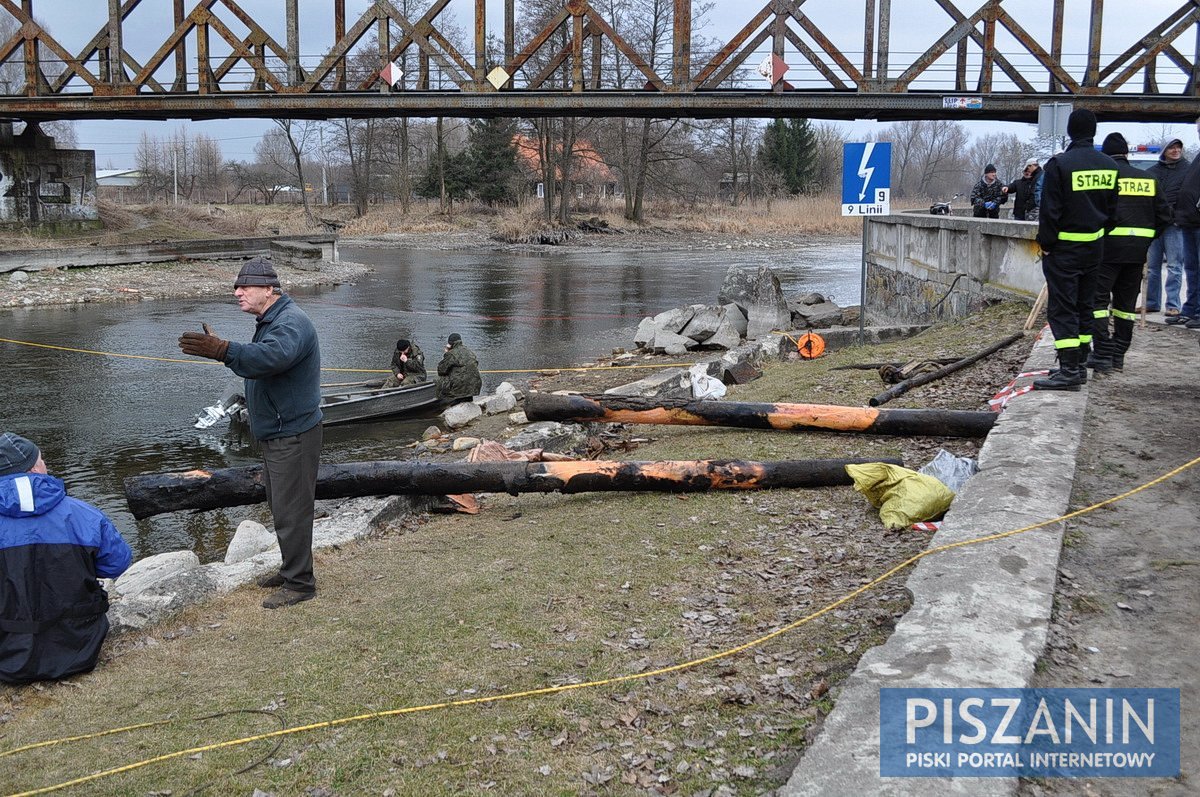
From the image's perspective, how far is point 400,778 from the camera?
3.92 metres

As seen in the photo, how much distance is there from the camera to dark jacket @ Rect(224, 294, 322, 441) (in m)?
5.88

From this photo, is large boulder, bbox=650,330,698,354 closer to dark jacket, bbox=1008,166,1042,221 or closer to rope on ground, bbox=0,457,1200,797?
dark jacket, bbox=1008,166,1042,221

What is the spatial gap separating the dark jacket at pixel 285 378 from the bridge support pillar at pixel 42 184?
34173 mm

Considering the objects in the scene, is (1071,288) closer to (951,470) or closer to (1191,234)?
(951,470)

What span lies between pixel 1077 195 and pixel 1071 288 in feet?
2.32

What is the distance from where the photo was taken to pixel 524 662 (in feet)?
16.0

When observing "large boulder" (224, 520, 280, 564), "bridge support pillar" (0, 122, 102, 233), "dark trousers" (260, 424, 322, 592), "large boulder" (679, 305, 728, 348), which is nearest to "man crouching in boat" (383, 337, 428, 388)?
"large boulder" (679, 305, 728, 348)

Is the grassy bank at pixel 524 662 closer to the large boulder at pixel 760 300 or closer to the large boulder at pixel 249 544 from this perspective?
the large boulder at pixel 249 544

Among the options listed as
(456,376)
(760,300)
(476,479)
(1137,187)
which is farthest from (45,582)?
(760,300)

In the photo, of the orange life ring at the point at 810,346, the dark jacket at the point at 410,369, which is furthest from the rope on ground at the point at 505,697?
the dark jacket at the point at 410,369

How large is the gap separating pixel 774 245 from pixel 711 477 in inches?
2088

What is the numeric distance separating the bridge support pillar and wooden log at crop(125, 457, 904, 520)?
3228 cm

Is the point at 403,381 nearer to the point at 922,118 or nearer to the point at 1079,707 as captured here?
the point at 1079,707

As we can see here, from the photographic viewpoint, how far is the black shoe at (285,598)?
20.1 feet
